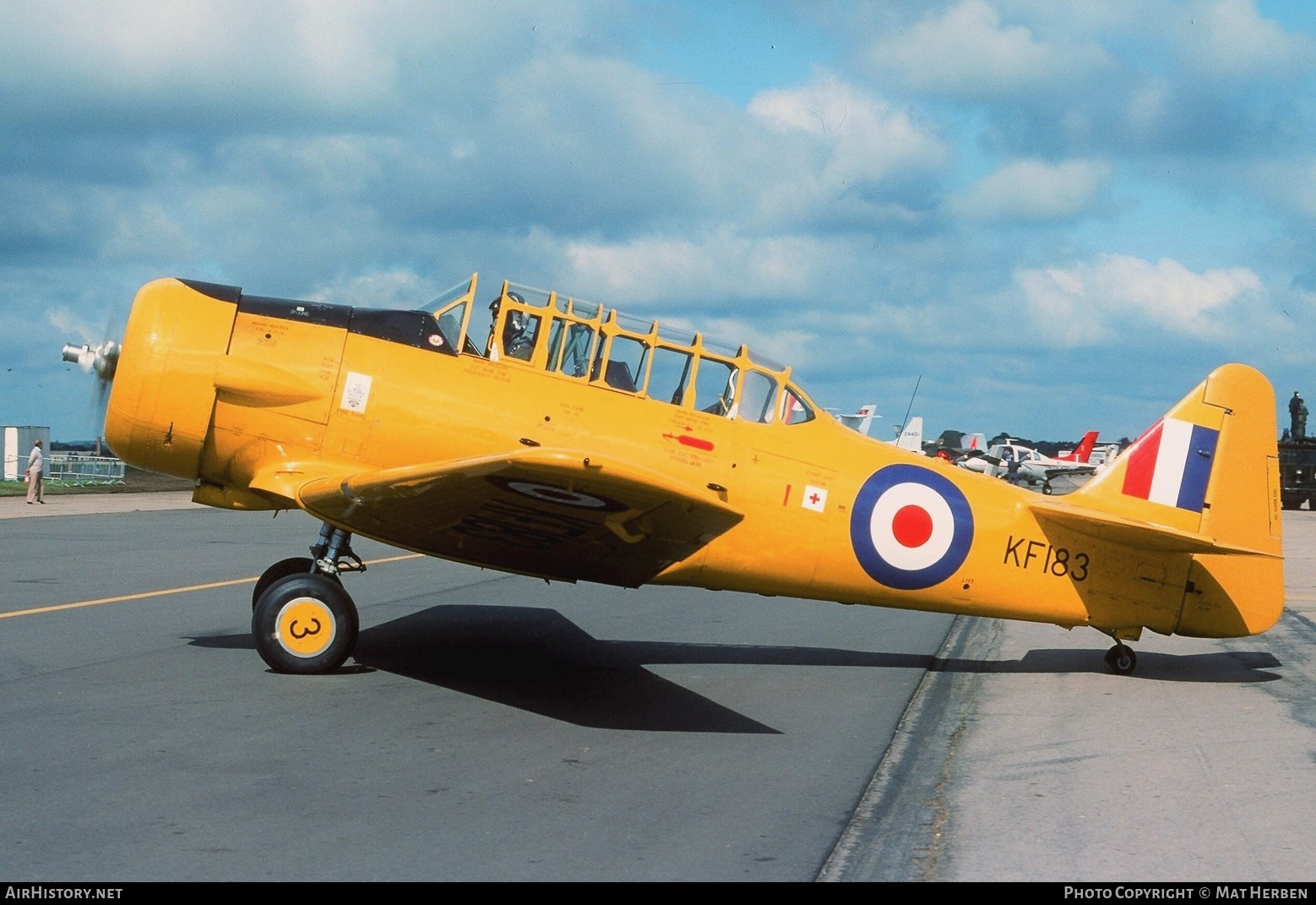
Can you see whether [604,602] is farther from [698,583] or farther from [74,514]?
[74,514]

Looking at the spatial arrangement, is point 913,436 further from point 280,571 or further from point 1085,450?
point 280,571

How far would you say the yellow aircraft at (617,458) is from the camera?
8.48 m

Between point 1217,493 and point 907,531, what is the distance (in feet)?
9.04

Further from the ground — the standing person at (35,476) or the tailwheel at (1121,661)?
the tailwheel at (1121,661)

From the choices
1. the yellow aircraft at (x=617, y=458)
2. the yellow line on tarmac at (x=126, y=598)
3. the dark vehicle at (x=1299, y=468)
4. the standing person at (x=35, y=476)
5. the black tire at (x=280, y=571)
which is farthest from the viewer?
the dark vehicle at (x=1299, y=468)

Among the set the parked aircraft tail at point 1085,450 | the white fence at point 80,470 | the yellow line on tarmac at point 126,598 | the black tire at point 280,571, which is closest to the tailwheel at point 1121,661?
the black tire at point 280,571

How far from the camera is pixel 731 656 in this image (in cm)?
1009

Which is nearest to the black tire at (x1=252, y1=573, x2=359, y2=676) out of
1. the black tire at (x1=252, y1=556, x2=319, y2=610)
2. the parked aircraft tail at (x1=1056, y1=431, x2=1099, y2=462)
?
the black tire at (x1=252, y1=556, x2=319, y2=610)

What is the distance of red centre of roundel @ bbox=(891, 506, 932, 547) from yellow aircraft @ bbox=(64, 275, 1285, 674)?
2cm

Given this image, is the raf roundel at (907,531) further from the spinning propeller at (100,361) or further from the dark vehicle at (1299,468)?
the dark vehicle at (1299,468)

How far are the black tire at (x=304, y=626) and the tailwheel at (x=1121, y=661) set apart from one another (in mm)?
5981

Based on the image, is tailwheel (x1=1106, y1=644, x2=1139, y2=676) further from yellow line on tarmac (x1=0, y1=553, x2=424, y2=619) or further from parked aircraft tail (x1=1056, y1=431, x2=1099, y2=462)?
parked aircraft tail (x1=1056, y1=431, x2=1099, y2=462)

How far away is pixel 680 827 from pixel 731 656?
16.0 feet
